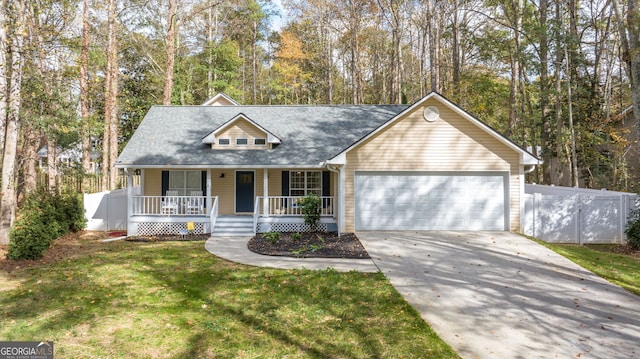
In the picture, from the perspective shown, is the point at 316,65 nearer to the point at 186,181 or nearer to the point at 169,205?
the point at 186,181

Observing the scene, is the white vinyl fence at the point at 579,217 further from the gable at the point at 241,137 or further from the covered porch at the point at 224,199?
the gable at the point at 241,137

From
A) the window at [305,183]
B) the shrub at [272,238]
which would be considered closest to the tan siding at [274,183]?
the window at [305,183]

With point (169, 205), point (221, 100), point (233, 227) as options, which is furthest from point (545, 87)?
point (169, 205)

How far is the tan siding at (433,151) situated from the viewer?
1262 centimetres

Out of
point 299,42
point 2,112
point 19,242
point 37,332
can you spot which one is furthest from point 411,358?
point 299,42

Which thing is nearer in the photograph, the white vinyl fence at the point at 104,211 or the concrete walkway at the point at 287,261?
the concrete walkway at the point at 287,261

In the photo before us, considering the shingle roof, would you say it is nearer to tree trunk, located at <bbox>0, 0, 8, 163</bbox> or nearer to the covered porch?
the covered porch

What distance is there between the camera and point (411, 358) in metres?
4.57

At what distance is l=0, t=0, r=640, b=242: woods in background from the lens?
12.0 m

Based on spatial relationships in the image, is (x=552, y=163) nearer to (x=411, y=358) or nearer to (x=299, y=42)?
(x=299, y=42)

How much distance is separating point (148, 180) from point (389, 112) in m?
11.7

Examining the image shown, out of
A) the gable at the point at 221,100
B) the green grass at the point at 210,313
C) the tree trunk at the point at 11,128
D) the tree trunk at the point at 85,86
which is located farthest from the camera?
the gable at the point at 221,100

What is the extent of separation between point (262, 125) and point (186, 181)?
169 inches

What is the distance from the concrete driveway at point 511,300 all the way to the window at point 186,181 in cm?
825
